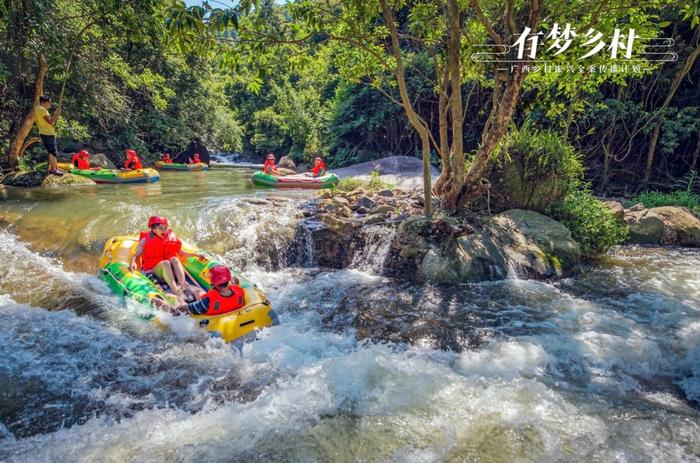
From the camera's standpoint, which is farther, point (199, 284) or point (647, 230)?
point (647, 230)

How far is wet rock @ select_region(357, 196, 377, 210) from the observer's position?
26.8ft

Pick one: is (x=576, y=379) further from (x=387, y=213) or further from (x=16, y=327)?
(x=16, y=327)

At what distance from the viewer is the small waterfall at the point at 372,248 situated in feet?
20.9

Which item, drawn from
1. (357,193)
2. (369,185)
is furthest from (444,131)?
(369,185)

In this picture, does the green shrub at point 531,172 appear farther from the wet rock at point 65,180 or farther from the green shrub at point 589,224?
the wet rock at point 65,180

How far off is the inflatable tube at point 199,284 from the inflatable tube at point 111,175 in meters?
6.53

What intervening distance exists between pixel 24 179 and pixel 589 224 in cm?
1180

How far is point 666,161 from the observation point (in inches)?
425

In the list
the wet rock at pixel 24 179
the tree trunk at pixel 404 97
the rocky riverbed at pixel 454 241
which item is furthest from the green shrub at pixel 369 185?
the wet rock at pixel 24 179

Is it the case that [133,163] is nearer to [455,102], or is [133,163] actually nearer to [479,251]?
[455,102]

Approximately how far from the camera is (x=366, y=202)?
27.2 ft

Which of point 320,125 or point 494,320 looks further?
point 320,125

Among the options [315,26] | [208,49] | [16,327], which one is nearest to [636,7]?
[315,26]

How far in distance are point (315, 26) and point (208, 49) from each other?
4.36 feet
